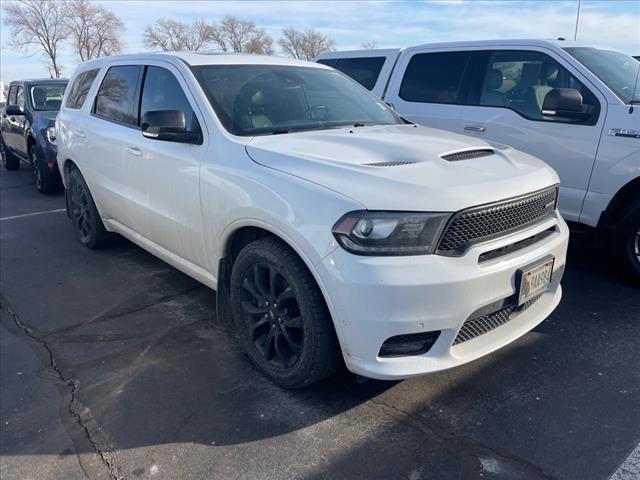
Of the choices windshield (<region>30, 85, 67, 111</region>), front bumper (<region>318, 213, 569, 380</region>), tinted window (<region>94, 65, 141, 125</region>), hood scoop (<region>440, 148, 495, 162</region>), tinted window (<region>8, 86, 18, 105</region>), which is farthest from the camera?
tinted window (<region>8, 86, 18, 105</region>)

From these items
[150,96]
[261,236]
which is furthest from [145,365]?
[150,96]

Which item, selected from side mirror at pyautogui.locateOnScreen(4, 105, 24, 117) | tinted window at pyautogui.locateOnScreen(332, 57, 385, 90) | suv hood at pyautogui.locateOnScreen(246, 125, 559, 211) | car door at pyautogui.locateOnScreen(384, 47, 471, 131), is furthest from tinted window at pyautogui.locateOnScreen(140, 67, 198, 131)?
side mirror at pyautogui.locateOnScreen(4, 105, 24, 117)

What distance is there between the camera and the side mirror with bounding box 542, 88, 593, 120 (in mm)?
4355

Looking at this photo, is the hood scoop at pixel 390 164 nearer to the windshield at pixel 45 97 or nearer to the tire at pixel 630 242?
the tire at pixel 630 242

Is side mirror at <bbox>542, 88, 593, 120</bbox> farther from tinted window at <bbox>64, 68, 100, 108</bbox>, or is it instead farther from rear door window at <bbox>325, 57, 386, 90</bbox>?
tinted window at <bbox>64, 68, 100, 108</bbox>

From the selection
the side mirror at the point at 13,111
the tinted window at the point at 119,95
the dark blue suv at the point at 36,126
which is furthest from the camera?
the side mirror at the point at 13,111

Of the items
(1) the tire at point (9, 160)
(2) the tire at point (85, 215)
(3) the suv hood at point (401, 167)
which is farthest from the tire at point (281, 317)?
(1) the tire at point (9, 160)

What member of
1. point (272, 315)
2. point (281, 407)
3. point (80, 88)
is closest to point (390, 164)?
point (272, 315)

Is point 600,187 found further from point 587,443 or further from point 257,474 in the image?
point 257,474

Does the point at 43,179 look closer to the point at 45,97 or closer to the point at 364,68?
the point at 45,97

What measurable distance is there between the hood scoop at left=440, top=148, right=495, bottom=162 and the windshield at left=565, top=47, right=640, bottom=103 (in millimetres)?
2005

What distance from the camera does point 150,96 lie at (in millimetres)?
4082

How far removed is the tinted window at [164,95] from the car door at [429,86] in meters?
2.92

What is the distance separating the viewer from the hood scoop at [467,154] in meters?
2.93
